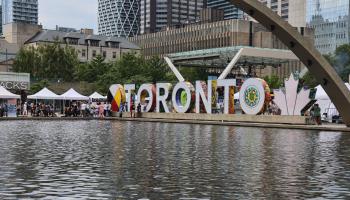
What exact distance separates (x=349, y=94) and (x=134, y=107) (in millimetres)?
24442

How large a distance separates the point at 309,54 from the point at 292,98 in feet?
22.4

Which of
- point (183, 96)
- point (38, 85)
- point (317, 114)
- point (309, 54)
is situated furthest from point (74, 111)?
point (309, 54)

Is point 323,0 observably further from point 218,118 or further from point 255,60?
point 218,118

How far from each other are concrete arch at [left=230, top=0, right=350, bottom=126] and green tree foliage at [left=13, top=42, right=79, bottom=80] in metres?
64.7

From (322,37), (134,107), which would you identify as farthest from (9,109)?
(322,37)

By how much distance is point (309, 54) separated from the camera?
34656mm

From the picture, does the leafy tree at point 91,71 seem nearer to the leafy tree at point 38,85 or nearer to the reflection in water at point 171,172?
the leafy tree at point 38,85

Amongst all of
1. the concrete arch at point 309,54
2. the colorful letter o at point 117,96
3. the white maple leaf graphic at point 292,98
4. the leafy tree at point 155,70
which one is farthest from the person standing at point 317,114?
the leafy tree at point 155,70

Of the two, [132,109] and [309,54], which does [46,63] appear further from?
[309,54]

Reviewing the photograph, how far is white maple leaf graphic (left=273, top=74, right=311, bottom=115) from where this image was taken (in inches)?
1580

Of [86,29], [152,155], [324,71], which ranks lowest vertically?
[152,155]

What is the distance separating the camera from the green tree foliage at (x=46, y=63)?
94.1 meters

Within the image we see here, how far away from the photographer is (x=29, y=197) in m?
9.62

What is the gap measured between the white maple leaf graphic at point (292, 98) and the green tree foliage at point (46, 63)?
193 feet
